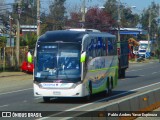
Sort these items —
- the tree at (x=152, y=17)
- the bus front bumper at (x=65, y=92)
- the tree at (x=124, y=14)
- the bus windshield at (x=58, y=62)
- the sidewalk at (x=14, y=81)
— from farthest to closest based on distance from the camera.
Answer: the tree at (x=152, y=17) → the tree at (x=124, y=14) → the sidewalk at (x=14, y=81) → the bus windshield at (x=58, y=62) → the bus front bumper at (x=65, y=92)

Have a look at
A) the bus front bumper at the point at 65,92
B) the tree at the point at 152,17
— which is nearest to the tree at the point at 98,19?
the tree at the point at 152,17

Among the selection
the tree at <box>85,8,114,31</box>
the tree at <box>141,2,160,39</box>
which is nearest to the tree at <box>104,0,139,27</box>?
the tree at <box>141,2,160,39</box>

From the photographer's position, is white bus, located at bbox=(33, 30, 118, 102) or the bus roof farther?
the bus roof

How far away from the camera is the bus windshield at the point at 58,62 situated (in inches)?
812

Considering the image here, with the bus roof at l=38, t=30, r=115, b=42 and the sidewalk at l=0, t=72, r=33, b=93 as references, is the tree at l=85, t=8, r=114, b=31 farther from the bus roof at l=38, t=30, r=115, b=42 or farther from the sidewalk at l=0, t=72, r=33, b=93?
the bus roof at l=38, t=30, r=115, b=42

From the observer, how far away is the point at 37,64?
21.0 m

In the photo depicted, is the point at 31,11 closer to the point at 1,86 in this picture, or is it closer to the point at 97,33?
the point at 1,86

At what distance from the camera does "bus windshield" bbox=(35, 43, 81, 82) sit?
20625 millimetres

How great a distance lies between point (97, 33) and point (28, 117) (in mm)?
8271

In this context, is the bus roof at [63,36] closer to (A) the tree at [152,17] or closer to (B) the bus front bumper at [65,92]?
(B) the bus front bumper at [65,92]

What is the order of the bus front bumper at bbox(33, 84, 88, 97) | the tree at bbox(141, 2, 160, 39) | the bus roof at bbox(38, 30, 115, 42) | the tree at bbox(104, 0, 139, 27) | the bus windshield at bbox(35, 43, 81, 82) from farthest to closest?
the tree at bbox(141, 2, 160, 39), the tree at bbox(104, 0, 139, 27), the bus roof at bbox(38, 30, 115, 42), the bus windshield at bbox(35, 43, 81, 82), the bus front bumper at bbox(33, 84, 88, 97)

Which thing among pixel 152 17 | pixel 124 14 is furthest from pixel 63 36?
pixel 152 17

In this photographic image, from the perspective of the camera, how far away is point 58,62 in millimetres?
20766

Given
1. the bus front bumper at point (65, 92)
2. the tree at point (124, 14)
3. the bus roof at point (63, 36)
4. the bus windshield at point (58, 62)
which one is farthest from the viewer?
the tree at point (124, 14)
